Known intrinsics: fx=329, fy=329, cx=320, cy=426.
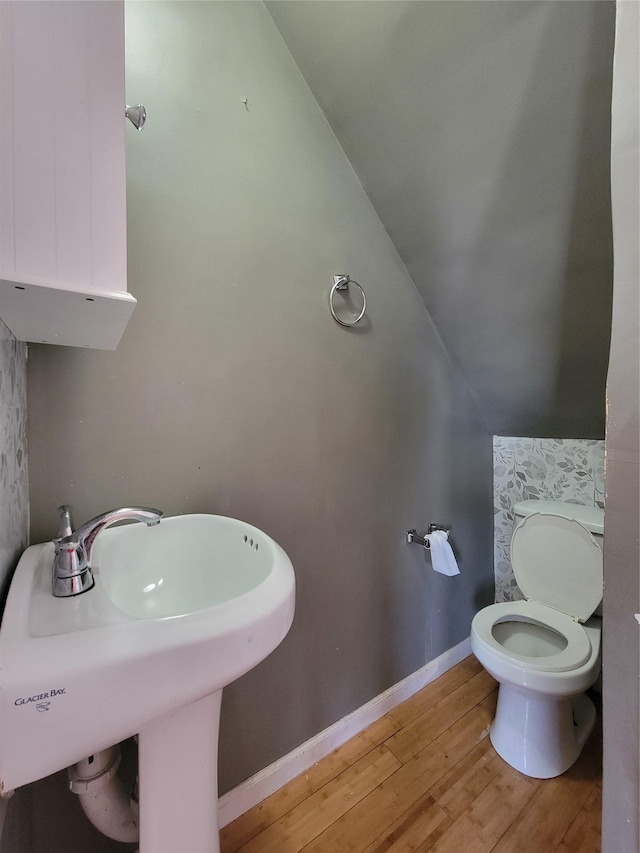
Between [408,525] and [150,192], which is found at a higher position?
[150,192]

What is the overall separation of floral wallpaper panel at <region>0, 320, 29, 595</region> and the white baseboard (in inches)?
41.0

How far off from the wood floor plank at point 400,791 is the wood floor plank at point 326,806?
20 millimetres

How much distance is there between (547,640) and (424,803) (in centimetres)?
79

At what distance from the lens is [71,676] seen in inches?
14.9

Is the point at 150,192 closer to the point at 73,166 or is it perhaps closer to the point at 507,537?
the point at 73,166

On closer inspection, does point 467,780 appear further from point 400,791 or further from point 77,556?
point 77,556

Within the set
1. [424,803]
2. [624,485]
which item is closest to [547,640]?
[424,803]

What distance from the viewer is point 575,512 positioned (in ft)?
4.78

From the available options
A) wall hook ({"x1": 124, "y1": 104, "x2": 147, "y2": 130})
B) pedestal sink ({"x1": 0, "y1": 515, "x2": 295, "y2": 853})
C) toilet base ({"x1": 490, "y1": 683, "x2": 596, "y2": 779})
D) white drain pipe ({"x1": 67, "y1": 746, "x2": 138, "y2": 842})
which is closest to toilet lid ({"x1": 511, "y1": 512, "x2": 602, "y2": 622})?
toilet base ({"x1": 490, "y1": 683, "x2": 596, "y2": 779})

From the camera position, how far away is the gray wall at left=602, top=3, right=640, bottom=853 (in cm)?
49

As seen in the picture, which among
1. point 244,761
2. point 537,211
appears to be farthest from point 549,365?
point 244,761

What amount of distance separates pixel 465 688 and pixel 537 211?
6.56 feet

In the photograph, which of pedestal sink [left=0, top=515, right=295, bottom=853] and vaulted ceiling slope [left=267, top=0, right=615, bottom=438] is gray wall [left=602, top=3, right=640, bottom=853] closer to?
vaulted ceiling slope [left=267, top=0, right=615, bottom=438]

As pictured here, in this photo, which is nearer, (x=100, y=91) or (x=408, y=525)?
(x=100, y=91)
